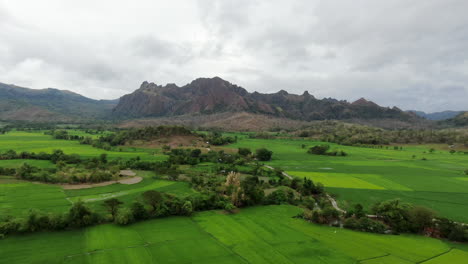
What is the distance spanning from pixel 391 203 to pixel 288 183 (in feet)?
87.0

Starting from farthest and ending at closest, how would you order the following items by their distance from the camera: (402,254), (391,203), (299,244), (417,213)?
(391,203), (417,213), (299,244), (402,254)

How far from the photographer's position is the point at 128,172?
7650 centimetres

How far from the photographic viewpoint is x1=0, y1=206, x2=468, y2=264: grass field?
32.1 meters

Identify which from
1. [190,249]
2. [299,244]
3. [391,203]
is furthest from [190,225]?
[391,203]

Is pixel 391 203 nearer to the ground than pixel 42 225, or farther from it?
farther from it

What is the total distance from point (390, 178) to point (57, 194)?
8626cm

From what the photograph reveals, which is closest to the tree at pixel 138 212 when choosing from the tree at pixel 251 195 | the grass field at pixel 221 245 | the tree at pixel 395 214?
the grass field at pixel 221 245

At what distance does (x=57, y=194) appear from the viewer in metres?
53.4

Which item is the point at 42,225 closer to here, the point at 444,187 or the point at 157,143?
the point at 444,187

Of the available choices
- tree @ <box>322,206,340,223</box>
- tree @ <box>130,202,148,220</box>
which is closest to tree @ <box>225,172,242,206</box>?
tree @ <box>322,206,340,223</box>

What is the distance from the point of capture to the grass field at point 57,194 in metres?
45.8

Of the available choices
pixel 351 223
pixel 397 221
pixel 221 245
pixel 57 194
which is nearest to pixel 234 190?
pixel 221 245

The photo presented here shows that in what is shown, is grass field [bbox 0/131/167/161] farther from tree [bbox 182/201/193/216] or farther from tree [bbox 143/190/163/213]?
tree [bbox 182/201/193/216]

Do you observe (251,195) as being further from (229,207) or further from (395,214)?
(395,214)
